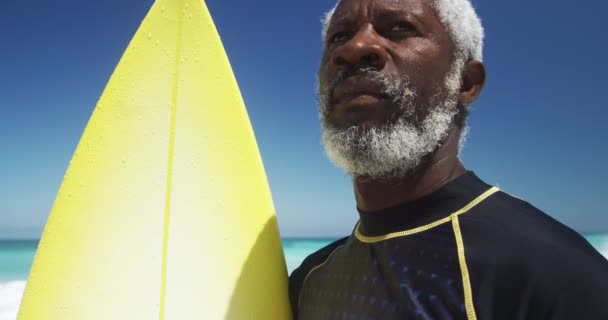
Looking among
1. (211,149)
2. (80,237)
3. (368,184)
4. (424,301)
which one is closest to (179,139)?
(211,149)

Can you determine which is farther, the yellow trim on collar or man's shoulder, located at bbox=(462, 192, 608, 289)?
the yellow trim on collar

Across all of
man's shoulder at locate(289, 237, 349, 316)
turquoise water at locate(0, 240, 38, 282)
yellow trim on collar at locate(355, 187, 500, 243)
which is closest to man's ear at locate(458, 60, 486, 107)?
yellow trim on collar at locate(355, 187, 500, 243)

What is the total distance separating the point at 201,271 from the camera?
1.48 m

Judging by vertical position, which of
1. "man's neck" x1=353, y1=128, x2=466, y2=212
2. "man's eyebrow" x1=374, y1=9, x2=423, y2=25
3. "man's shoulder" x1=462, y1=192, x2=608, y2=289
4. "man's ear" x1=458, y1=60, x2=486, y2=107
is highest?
"man's eyebrow" x1=374, y1=9, x2=423, y2=25

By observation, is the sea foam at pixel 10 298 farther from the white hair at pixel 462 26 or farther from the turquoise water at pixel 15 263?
the white hair at pixel 462 26

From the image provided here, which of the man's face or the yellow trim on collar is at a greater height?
the man's face

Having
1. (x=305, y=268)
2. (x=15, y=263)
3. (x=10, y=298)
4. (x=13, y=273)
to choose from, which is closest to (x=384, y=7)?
(x=305, y=268)

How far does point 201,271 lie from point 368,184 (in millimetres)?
627

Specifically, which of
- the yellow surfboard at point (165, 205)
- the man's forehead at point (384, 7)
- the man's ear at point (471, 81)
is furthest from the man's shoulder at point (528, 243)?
the yellow surfboard at point (165, 205)

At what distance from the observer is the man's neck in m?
1.19

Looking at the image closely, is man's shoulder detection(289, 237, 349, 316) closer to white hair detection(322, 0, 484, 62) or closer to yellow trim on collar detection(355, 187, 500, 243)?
yellow trim on collar detection(355, 187, 500, 243)

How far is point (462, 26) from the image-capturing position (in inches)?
52.4

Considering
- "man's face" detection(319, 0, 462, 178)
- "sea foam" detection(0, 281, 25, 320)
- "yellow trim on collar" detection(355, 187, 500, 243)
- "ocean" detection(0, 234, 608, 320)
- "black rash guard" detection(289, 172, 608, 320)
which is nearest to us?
"black rash guard" detection(289, 172, 608, 320)

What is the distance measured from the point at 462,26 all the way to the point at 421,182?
498 mm
